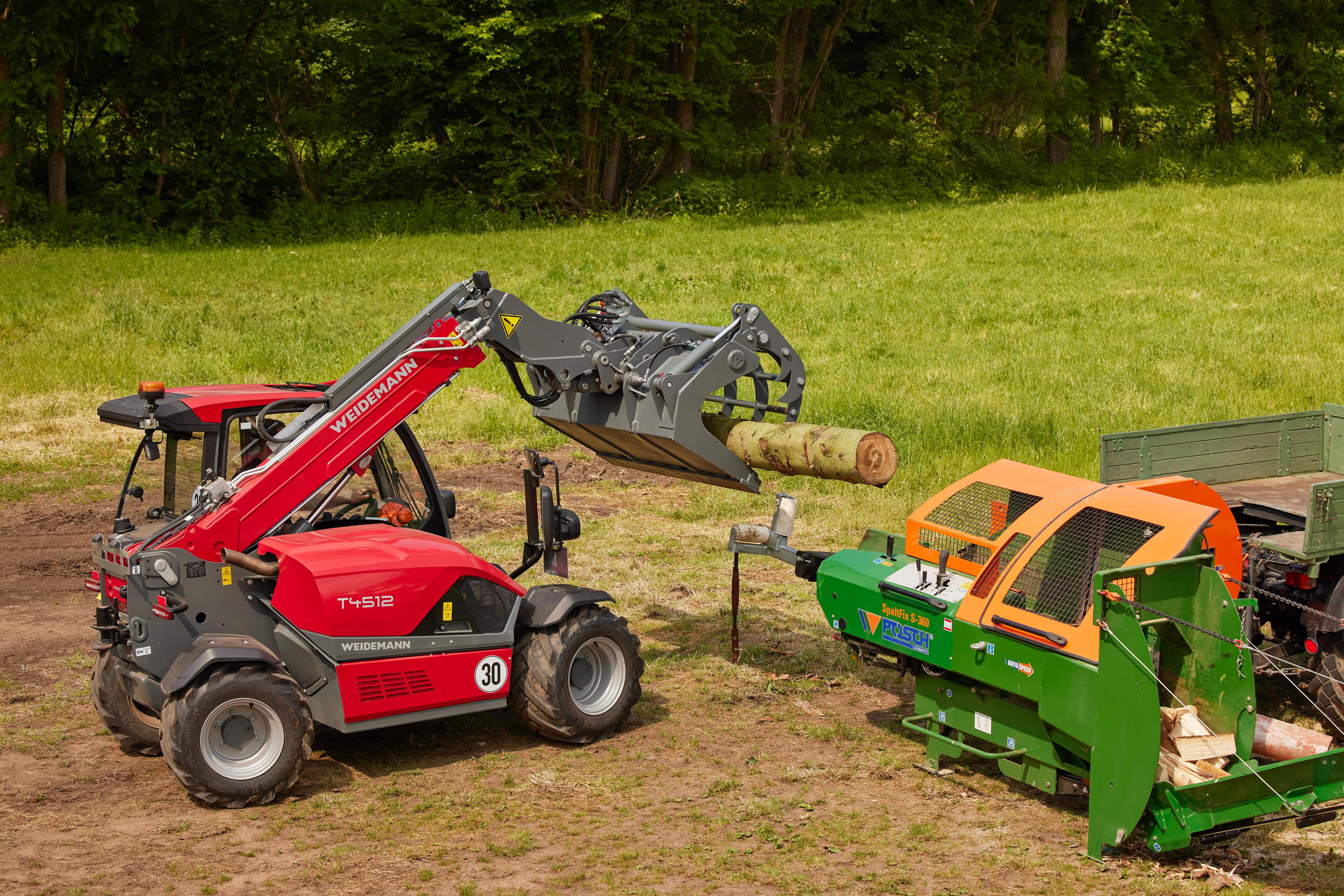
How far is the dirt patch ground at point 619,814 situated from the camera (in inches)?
262

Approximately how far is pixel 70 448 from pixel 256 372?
12.5 feet

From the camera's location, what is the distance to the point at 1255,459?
33.7 ft

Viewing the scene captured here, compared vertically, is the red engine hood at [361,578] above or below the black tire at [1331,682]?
above

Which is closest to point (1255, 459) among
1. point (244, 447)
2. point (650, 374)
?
point (650, 374)

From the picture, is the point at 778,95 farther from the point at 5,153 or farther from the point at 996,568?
the point at 996,568

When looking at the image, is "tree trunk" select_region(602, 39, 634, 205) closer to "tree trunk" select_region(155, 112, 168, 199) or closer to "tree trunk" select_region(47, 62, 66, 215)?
"tree trunk" select_region(155, 112, 168, 199)

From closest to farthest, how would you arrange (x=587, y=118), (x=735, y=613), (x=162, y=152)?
(x=735, y=613) < (x=162, y=152) < (x=587, y=118)

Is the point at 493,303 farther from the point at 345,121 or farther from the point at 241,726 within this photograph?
the point at 345,121

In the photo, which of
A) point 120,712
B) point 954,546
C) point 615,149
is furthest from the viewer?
point 615,149

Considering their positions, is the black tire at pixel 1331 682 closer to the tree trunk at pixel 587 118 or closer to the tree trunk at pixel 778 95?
the tree trunk at pixel 587 118

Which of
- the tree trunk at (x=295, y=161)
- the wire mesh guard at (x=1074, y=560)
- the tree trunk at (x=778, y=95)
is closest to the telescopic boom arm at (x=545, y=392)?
the wire mesh guard at (x=1074, y=560)

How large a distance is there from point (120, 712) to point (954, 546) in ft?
18.1

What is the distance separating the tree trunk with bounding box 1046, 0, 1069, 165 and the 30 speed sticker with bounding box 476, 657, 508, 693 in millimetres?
39845

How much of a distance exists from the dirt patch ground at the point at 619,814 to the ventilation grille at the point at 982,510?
1542mm
